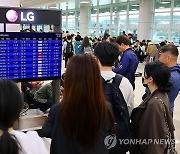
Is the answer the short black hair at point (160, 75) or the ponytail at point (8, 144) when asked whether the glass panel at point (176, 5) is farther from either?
the ponytail at point (8, 144)

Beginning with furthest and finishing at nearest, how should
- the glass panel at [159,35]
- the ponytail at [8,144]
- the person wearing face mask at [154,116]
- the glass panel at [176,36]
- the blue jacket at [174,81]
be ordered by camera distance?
1. the glass panel at [159,35]
2. the glass panel at [176,36]
3. the blue jacket at [174,81]
4. the person wearing face mask at [154,116]
5. the ponytail at [8,144]

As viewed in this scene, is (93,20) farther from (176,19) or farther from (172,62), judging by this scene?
(172,62)

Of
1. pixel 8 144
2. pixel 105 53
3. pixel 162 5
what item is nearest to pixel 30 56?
pixel 105 53

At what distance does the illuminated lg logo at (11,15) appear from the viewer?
2.75 metres

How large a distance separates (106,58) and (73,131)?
94 centimetres

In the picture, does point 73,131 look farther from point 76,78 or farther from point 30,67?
point 30,67

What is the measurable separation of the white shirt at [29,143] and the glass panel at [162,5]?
15.7m

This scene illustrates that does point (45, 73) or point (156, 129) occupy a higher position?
point (45, 73)

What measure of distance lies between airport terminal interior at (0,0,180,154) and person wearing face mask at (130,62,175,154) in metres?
0.66

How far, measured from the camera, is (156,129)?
2.17 metres

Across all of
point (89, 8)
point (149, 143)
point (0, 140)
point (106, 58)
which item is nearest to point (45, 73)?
point (106, 58)

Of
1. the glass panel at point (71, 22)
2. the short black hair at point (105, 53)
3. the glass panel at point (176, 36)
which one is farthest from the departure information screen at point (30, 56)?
the glass panel at point (71, 22)

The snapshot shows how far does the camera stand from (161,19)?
53.4 feet

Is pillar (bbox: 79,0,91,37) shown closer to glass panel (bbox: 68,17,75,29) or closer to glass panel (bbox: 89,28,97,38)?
glass panel (bbox: 89,28,97,38)
